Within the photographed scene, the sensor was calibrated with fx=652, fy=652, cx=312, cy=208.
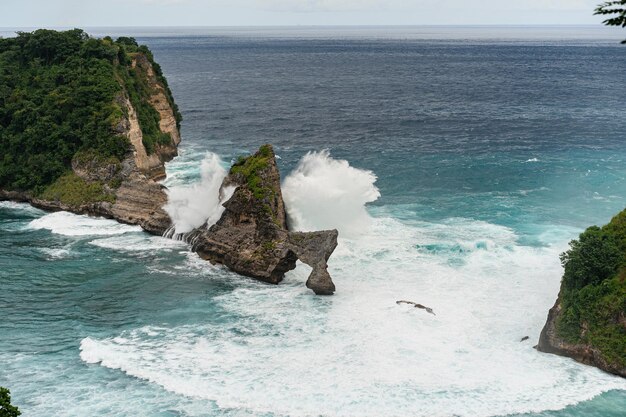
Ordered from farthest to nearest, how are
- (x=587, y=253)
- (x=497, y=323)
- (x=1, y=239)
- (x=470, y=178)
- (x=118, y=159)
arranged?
(x=470, y=178)
(x=118, y=159)
(x=1, y=239)
(x=497, y=323)
(x=587, y=253)

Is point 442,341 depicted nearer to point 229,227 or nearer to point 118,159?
point 229,227

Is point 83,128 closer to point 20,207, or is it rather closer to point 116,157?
point 116,157

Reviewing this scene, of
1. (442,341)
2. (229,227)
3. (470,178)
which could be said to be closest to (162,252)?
(229,227)

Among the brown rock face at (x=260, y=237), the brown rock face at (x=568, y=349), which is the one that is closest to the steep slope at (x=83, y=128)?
the brown rock face at (x=260, y=237)

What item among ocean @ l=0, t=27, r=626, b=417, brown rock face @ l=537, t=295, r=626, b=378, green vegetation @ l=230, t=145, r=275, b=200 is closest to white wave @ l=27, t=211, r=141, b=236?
Answer: ocean @ l=0, t=27, r=626, b=417

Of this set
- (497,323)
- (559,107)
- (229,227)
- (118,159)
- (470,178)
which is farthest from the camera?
(559,107)

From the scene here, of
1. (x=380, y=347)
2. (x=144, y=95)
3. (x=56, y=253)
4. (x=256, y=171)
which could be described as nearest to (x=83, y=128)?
(x=144, y=95)
